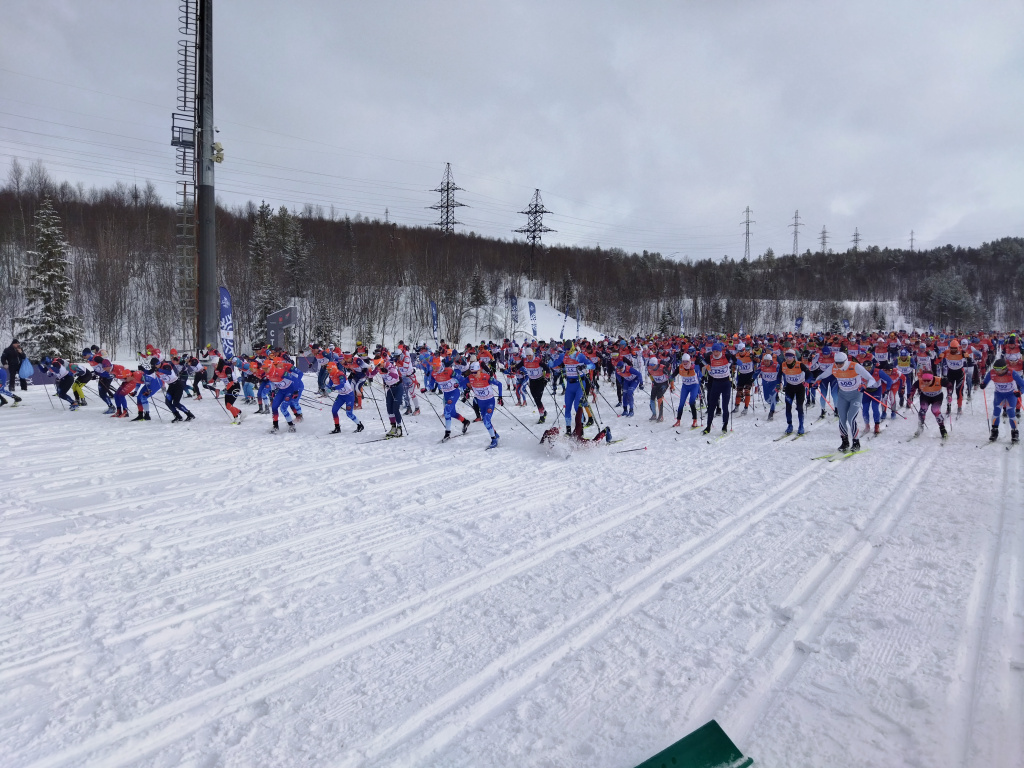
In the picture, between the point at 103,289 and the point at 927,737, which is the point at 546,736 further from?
the point at 103,289

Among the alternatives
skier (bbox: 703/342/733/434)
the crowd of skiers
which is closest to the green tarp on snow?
the crowd of skiers

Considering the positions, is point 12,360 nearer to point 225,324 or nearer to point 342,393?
point 225,324

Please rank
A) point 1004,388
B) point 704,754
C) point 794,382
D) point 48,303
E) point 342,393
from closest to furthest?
point 704,754 < point 1004,388 < point 794,382 < point 342,393 < point 48,303

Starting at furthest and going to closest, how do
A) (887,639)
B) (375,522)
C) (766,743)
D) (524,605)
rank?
(375,522) < (524,605) < (887,639) < (766,743)

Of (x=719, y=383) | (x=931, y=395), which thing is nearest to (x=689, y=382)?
(x=719, y=383)

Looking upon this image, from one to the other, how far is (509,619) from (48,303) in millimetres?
36153

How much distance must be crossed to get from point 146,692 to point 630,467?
21.5 feet

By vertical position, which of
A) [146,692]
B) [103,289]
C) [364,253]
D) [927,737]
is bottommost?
[146,692]

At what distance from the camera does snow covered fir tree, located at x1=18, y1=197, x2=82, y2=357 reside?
28.5m

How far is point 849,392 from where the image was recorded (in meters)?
9.38

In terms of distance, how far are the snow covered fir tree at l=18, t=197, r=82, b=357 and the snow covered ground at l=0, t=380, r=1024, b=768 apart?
1111 inches

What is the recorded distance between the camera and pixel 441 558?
488 cm

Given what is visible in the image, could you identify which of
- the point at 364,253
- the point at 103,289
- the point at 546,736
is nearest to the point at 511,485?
the point at 546,736

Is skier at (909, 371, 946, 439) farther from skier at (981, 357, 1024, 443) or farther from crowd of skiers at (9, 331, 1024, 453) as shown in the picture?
skier at (981, 357, 1024, 443)
